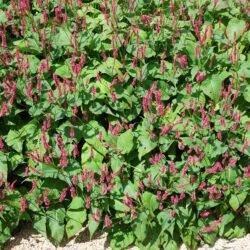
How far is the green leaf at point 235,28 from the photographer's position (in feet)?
14.2

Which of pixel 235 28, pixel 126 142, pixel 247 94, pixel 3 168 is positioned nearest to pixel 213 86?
pixel 247 94

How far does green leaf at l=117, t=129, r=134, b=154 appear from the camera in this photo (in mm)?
4043

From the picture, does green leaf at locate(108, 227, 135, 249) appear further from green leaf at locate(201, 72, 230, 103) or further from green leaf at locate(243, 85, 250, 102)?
green leaf at locate(243, 85, 250, 102)

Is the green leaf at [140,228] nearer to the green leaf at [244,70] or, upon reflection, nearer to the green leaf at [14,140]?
the green leaf at [14,140]

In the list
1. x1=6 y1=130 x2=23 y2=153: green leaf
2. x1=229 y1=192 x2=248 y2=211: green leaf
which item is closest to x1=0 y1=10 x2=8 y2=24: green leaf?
x1=6 y1=130 x2=23 y2=153: green leaf

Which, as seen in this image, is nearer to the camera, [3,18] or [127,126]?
[127,126]

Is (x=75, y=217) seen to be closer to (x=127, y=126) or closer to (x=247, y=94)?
(x=127, y=126)

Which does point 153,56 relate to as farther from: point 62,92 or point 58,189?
point 58,189

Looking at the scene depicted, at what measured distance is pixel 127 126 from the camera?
13.5 ft

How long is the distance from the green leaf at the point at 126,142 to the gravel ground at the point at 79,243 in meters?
0.84

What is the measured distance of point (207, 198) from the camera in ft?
13.8

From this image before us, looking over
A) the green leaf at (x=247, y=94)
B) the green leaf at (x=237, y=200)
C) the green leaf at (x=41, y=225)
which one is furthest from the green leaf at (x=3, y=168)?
the green leaf at (x=247, y=94)

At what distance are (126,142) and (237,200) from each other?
0.99m

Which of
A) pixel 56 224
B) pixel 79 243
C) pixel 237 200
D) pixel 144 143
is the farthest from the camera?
pixel 79 243
